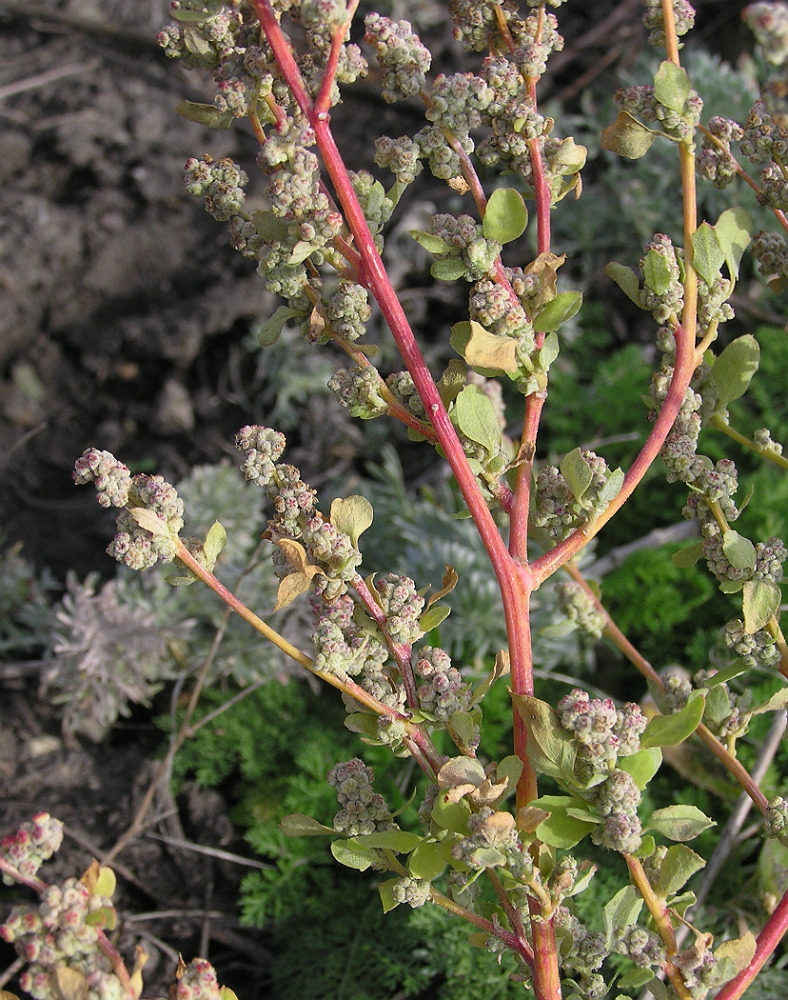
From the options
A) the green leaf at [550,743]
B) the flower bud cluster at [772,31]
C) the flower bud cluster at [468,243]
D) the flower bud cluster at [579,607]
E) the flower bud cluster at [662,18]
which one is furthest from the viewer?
the flower bud cluster at [579,607]

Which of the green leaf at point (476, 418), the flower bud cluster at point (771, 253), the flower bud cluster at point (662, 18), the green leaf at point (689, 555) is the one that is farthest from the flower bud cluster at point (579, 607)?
the flower bud cluster at point (662, 18)

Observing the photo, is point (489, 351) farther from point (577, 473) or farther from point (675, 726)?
point (675, 726)

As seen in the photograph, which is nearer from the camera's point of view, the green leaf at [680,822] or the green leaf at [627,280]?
the green leaf at [680,822]

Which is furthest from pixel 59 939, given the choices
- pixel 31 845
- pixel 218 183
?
pixel 218 183

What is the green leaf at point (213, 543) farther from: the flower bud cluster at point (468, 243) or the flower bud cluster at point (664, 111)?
the flower bud cluster at point (664, 111)

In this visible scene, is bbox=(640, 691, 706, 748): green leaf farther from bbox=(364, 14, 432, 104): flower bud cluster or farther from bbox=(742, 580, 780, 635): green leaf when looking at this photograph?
bbox=(364, 14, 432, 104): flower bud cluster

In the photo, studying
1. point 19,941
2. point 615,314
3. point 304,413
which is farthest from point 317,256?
point 615,314

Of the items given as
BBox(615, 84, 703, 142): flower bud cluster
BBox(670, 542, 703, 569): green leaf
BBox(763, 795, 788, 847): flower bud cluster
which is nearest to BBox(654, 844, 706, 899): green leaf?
BBox(763, 795, 788, 847): flower bud cluster
